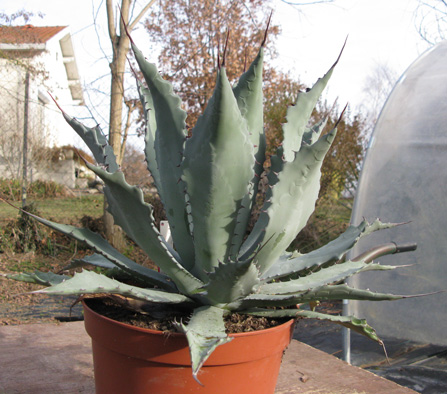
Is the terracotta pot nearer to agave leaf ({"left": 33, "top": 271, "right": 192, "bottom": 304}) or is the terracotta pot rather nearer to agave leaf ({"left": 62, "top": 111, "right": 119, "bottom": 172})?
agave leaf ({"left": 33, "top": 271, "right": 192, "bottom": 304})

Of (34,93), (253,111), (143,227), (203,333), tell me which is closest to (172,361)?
(203,333)

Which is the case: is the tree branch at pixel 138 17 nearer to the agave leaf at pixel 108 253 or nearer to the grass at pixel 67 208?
the grass at pixel 67 208

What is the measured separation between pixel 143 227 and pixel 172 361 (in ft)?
0.70

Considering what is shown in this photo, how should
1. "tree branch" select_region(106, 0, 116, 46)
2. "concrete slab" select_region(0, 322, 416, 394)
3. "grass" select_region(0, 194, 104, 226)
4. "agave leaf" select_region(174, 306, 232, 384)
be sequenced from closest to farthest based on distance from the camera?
1. "agave leaf" select_region(174, 306, 232, 384)
2. "concrete slab" select_region(0, 322, 416, 394)
3. "tree branch" select_region(106, 0, 116, 46)
4. "grass" select_region(0, 194, 104, 226)

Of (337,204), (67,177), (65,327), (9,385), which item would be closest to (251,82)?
(9,385)

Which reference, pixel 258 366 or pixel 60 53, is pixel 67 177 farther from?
pixel 258 366

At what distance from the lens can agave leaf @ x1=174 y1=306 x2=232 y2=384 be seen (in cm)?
53

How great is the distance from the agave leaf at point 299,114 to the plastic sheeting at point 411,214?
4.35 ft

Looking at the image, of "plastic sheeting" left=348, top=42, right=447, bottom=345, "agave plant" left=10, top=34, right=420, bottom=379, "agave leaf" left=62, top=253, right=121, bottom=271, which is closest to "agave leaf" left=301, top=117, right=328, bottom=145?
"agave plant" left=10, top=34, right=420, bottom=379

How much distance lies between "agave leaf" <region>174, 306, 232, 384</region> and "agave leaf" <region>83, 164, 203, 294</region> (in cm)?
6

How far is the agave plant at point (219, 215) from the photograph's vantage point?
628mm

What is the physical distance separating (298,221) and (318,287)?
0.41 ft

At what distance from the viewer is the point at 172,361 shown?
0.65 m

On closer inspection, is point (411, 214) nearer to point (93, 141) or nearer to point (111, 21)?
point (93, 141)
